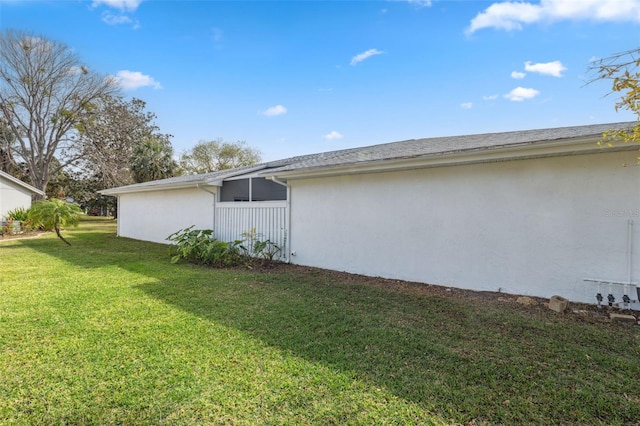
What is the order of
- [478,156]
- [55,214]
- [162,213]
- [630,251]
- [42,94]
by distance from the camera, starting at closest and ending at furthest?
1. [630,251]
2. [478,156]
3. [55,214]
4. [162,213]
5. [42,94]

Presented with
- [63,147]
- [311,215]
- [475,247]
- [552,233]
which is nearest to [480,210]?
[475,247]

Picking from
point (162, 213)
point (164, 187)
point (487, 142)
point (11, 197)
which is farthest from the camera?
point (11, 197)

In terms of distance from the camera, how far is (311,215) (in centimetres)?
828

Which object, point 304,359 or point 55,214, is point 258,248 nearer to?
point 304,359

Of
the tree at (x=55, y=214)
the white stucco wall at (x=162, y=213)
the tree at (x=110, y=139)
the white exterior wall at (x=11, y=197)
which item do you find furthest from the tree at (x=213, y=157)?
the tree at (x=55, y=214)

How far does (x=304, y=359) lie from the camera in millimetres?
3273

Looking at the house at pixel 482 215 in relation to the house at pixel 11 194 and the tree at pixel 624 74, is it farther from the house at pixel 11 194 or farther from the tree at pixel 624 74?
the house at pixel 11 194

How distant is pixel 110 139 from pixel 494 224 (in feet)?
106

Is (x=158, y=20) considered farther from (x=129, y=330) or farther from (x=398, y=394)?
(x=398, y=394)

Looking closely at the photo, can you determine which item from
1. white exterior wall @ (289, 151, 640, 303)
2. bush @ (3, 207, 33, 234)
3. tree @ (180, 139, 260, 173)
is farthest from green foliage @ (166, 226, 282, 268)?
tree @ (180, 139, 260, 173)

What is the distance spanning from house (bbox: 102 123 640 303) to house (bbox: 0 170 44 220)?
763 inches

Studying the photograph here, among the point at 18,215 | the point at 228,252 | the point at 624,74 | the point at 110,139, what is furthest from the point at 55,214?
the point at 110,139

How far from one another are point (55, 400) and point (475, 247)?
6205 millimetres

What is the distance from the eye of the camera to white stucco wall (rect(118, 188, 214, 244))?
37.8 feet
